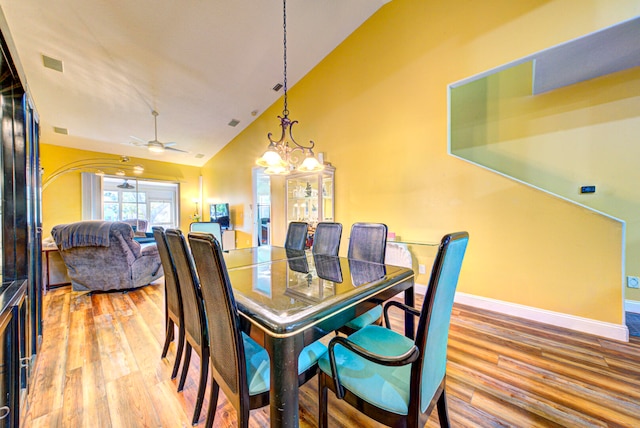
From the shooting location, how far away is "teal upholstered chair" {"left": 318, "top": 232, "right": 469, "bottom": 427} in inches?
31.6

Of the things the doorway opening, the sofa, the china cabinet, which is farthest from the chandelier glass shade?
the china cabinet

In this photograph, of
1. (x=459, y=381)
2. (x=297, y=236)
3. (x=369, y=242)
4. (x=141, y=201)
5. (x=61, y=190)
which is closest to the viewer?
(x=459, y=381)

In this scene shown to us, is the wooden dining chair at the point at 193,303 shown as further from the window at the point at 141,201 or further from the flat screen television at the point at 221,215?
the window at the point at 141,201

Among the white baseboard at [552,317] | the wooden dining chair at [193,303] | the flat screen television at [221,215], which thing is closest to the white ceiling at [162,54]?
the flat screen television at [221,215]

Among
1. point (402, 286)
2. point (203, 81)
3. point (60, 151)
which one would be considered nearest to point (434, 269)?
point (402, 286)

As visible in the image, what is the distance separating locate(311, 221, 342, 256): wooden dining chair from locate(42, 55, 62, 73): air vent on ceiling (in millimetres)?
4697

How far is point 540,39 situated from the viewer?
Result: 2312 mm

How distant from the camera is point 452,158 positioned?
9.53ft

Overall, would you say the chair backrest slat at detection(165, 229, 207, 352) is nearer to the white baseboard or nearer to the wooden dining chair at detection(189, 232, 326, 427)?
the wooden dining chair at detection(189, 232, 326, 427)

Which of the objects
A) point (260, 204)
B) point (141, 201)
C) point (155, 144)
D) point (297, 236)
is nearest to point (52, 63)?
point (155, 144)

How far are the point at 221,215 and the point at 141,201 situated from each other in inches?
123

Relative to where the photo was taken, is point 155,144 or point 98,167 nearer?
point 155,144

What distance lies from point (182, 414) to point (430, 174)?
3.33 meters

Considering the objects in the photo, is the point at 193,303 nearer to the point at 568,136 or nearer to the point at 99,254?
the point at 99,254
